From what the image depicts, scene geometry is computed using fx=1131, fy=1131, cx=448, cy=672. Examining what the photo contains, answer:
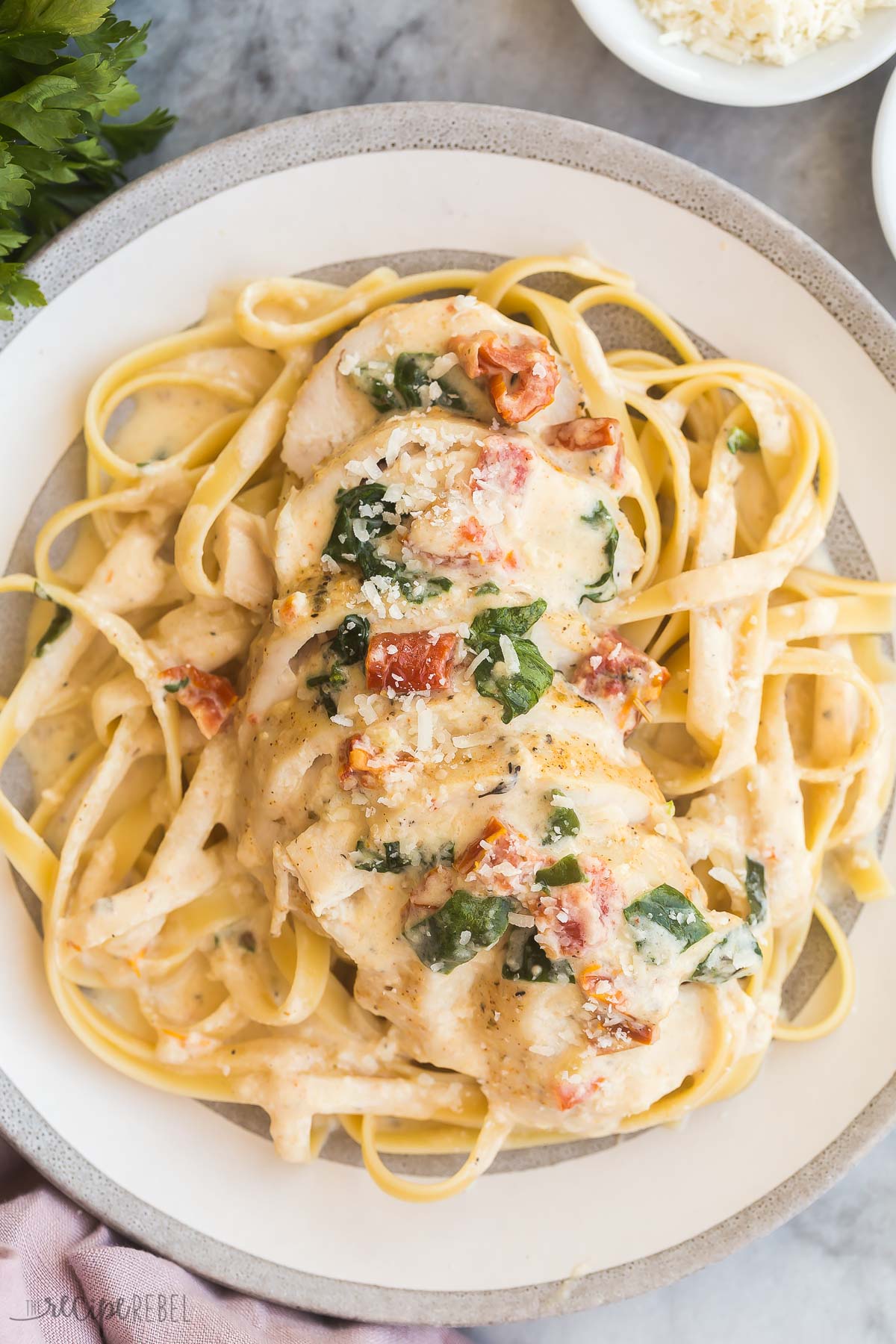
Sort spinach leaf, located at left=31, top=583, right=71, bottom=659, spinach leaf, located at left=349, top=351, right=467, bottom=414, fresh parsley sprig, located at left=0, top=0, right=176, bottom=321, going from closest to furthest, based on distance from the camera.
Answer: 1. fresh parsley sprig, located at left=0, top=0, right=176, bottom=321
2. spinach leaf, located at left=349, top=351, right=467, bottom=414
3. spinach leaf, located at left=31, top=583, right=71, bottom=659

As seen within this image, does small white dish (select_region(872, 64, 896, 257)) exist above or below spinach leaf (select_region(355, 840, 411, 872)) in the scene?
above

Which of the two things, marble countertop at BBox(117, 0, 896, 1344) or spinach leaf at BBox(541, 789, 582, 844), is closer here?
spinach leaf at BBox(541, 789, 582, 844)

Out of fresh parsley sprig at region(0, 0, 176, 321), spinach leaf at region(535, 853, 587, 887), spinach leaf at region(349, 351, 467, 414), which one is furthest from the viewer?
spinach leaf at region(349, 351, 467, 414)

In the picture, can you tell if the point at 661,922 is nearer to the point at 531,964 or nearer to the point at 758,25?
the point at 531,964

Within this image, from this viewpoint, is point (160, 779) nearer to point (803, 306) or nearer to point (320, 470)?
point (320, 470)

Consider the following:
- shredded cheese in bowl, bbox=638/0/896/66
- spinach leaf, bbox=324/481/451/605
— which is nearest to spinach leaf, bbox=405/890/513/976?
spinach leaf, bbox=324/481/451/605

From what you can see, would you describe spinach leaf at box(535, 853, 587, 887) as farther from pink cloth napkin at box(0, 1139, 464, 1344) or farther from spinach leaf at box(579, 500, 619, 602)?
pink cloth napkin at box(0, 1139, 464, 1344)

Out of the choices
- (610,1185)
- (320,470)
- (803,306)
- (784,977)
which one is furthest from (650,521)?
(610,1185)
